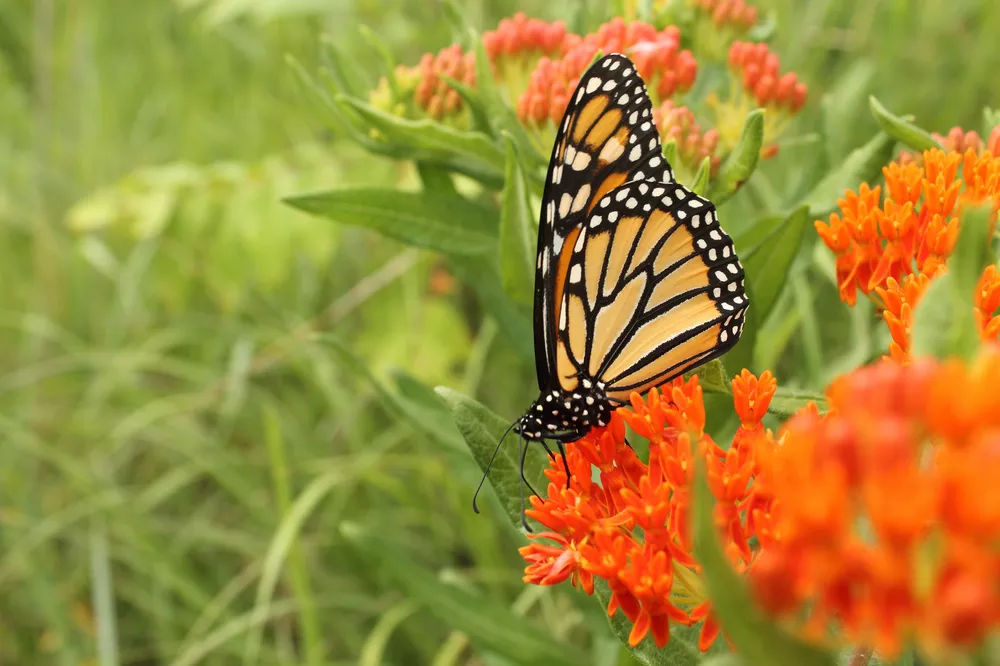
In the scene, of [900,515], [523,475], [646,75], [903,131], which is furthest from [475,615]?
[900,515]

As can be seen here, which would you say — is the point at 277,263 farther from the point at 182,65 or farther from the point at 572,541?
the point at 182,65

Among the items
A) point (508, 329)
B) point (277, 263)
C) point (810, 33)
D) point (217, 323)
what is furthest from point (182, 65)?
point (508, 329)

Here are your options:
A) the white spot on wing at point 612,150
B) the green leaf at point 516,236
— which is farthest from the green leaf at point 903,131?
the green leaf at point 516,236

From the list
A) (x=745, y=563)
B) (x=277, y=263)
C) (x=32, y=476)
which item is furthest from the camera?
(x=32, y=476)

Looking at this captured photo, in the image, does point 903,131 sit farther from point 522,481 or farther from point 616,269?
point 522,481

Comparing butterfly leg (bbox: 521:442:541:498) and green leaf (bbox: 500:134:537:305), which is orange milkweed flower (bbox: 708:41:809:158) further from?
butterfly leg (bbox: 521:442:541:498)
